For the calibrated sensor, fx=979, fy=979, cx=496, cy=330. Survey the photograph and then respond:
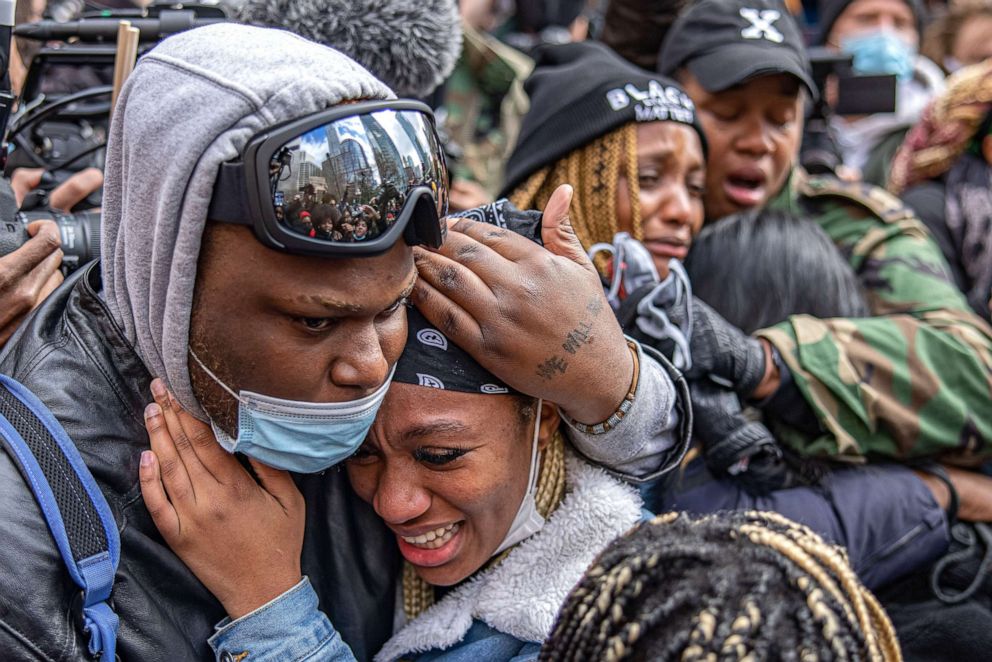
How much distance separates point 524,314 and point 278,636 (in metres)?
0.82

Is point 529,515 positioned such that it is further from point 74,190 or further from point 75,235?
point 74,190

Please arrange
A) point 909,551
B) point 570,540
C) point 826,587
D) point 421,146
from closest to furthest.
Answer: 1. point 826,587
2. point 421,146
3. point 570,540
4. point 909,551

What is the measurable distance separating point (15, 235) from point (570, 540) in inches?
55.2

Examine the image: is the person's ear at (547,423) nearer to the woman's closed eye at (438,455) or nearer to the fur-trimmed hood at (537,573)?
the fur-trimmed hood at (537,573)

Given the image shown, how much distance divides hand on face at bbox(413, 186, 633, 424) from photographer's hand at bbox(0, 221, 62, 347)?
82 cm

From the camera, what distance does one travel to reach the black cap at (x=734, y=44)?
3.41 m

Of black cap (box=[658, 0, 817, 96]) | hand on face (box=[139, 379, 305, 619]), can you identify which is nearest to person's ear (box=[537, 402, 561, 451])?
hand on face (box=[139, 379, 305, 619])

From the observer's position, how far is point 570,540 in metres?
2.27

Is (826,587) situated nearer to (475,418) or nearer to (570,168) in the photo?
(475,418)

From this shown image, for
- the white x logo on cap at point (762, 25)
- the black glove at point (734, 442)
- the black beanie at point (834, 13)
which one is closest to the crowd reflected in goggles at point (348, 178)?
the black glove at point (734, 442)

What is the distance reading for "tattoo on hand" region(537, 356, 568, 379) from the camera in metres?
1.99

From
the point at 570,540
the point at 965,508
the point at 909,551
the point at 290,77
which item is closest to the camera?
the point at 290,77

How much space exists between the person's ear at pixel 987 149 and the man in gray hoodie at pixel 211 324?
3.03m

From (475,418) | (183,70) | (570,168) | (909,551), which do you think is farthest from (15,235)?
(909,551)
